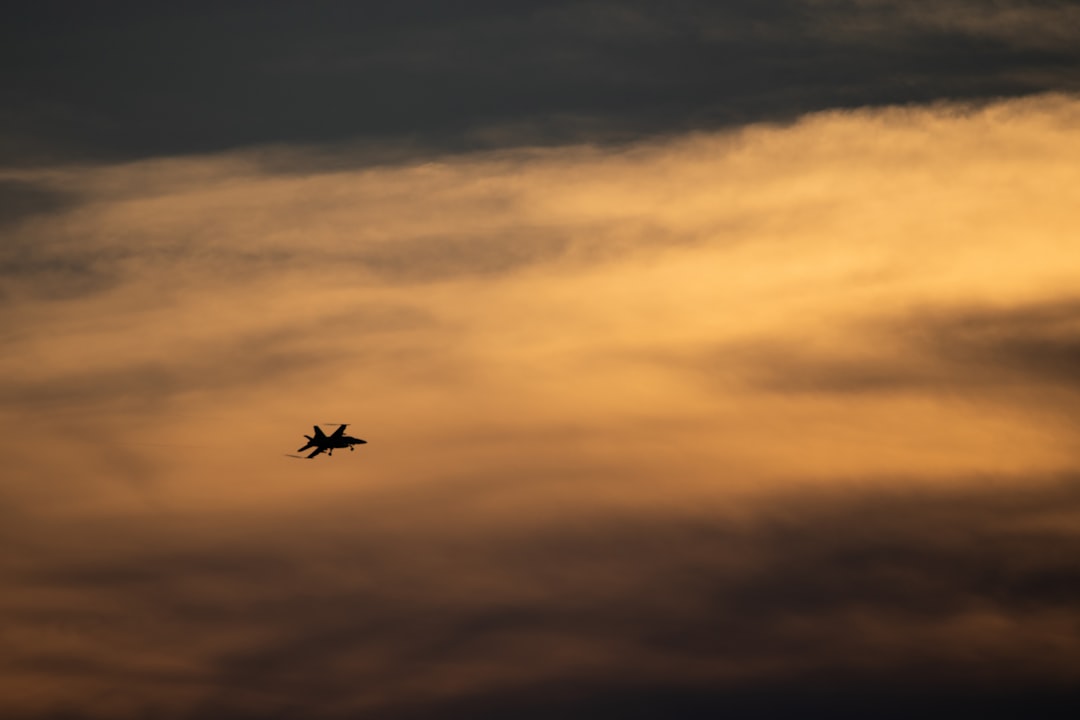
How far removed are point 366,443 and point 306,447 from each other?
31.8 ft

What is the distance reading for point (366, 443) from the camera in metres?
124

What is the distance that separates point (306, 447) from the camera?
389 ft
